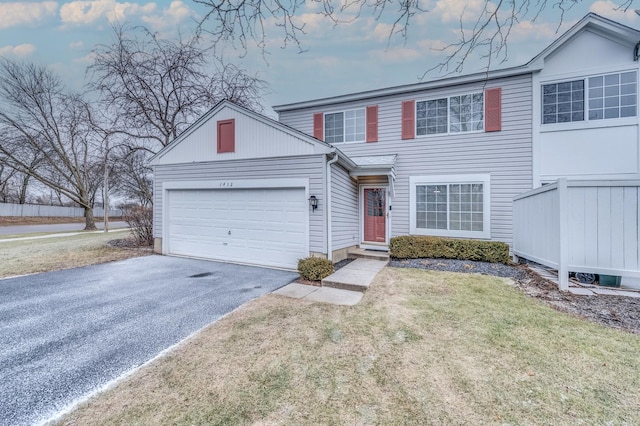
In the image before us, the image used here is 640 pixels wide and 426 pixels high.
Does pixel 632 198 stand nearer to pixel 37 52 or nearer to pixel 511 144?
pixel 511 144

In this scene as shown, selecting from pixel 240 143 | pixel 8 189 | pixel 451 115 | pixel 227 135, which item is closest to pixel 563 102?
pixel 451 115

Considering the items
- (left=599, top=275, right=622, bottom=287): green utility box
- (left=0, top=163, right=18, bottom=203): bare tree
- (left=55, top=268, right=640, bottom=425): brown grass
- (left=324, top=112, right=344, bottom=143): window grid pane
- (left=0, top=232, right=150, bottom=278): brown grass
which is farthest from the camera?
(left=0, top=163, right=18, bottom=203): bare tree

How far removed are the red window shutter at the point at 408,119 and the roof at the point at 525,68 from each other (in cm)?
47

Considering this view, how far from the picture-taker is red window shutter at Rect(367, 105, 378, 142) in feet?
32.8

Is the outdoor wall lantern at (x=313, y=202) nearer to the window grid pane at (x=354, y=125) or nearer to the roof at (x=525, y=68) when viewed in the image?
the window grid pane at (x=354, y=125)

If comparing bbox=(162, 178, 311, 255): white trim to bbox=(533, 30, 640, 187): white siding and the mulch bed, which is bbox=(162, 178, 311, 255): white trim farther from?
bbox=(533, 30, 640, 187): white siding

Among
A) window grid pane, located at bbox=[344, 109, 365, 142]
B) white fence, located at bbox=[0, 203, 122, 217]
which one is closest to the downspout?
window grid pane, located at bbox=[344, 109, 365, 142]

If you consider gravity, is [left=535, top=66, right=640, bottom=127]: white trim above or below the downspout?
above

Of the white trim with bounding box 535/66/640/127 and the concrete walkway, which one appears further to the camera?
the white trim with bounding box 535/66/640/127

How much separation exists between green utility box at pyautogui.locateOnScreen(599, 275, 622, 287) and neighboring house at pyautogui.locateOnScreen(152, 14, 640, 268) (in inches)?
119

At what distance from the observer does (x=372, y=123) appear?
396 inches

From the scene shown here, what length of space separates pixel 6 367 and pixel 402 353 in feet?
13.8

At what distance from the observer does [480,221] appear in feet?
28.4

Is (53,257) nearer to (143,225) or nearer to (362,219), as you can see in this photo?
(143,225)
